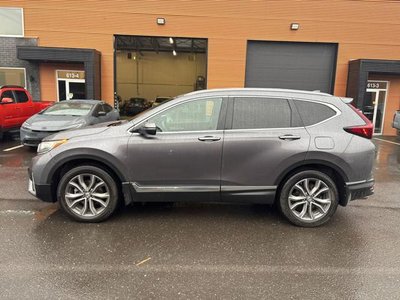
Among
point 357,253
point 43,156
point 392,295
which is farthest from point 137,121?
point 392,295

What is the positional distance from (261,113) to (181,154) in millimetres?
1174

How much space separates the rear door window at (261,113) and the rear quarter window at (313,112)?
135mm

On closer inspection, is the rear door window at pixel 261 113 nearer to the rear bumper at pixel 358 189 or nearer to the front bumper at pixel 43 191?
the rear bumper at pixel 358 189

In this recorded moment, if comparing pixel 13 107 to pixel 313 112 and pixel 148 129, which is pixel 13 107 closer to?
pixel 148 129

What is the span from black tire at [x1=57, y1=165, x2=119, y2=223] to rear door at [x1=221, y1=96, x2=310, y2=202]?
1406mm

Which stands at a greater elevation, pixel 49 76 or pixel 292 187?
pixel 49 76

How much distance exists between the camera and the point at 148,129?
14.4ft

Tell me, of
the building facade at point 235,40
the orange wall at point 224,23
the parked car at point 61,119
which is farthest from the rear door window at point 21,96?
the orange wall at point 224,23

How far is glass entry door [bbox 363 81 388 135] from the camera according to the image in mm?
16353

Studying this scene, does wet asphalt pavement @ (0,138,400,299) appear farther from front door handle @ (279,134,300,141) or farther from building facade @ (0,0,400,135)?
building facade @ (0,0,400,135)

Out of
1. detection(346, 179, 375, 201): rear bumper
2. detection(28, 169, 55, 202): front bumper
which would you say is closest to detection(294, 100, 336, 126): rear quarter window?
detection(346, 179, 375, 201): rear bumper

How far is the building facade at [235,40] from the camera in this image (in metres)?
15.5

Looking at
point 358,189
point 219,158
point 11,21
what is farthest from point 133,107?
point 358,189

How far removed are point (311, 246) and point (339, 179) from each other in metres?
1.06
